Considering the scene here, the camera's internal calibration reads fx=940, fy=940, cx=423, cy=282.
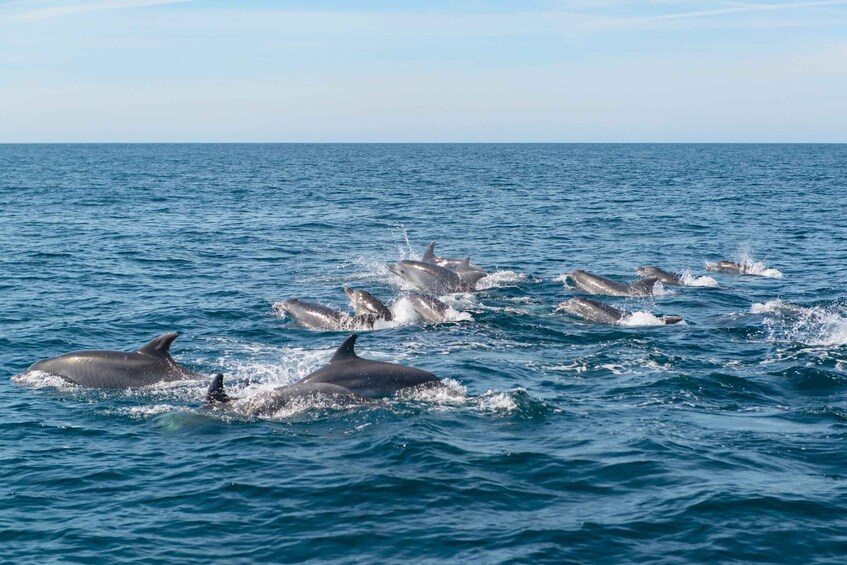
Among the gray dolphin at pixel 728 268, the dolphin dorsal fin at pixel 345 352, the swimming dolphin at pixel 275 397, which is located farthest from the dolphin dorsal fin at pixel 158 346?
the gray dolphin at pixel 728 268

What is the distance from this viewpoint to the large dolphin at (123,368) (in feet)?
67.0

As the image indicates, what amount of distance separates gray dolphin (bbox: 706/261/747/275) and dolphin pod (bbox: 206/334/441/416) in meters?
22.3

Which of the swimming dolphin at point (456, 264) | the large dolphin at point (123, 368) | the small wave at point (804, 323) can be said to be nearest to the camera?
the large dolphin at point (123, 368)

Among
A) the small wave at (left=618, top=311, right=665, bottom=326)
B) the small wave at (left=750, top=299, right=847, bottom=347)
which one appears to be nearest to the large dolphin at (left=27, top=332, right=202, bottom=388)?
the small wave at (left=618, top=311, right=665, bottom=326)

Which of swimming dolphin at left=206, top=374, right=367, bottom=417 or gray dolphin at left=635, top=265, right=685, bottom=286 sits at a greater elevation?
gray dolphin at left=635, top=265, right=685, bottom=286

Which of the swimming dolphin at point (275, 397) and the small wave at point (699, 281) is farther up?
the small wave at point (699, 281)

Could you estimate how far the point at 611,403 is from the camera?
1955cm

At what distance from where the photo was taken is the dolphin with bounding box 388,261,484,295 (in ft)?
108

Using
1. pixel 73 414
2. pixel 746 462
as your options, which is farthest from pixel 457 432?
pixel 73 414

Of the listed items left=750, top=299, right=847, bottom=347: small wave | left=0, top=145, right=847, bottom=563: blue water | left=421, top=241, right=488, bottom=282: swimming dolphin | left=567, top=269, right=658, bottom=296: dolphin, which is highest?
left=421, top=241, right=488, bottom=282: swimming dolphin

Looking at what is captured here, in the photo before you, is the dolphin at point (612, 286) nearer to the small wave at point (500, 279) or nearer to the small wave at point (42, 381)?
the small wave at point (500, 279)

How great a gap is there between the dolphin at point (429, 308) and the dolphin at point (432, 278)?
3883mm

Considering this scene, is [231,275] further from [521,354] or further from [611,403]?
[611,403]

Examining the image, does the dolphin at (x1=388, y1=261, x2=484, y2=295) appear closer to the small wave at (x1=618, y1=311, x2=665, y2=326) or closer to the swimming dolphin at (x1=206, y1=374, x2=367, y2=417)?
the small wave at (x1=618, y1=311, x2=665, y2=326)
